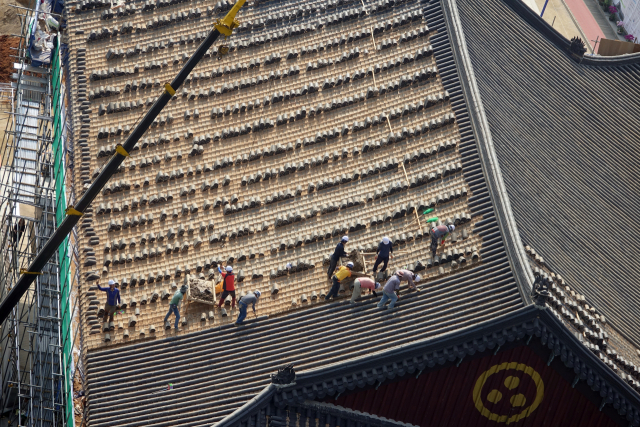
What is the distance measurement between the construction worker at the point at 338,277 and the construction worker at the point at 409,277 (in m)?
2.29

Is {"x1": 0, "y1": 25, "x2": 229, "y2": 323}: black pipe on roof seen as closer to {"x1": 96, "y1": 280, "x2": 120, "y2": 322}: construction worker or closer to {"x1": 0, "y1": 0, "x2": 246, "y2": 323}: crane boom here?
{"x1": 0, "y1": 0, "x2": 246, "y2": 323}: crane boom

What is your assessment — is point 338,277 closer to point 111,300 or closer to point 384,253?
point 384,253

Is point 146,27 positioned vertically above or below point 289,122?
above

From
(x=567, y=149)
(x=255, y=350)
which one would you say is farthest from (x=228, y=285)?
(x=567, y=149)

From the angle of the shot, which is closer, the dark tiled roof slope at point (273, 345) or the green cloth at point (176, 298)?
the dark tiled roof slope at point (273, 345)

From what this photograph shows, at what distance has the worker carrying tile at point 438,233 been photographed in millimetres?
39688

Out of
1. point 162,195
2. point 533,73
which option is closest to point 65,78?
point 162,195

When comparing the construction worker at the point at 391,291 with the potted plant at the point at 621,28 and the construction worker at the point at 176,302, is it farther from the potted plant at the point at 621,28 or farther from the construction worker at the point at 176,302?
the potted plant at the point at 621,28

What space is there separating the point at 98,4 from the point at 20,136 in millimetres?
9131

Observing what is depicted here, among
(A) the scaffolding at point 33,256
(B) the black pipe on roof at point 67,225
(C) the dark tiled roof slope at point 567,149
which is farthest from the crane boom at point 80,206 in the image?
(C) the dark tiled roof slope at point 567,149

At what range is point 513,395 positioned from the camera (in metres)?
36.7

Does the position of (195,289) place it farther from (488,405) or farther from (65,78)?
(65,78)

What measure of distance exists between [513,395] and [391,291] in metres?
6.53

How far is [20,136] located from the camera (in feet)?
174
